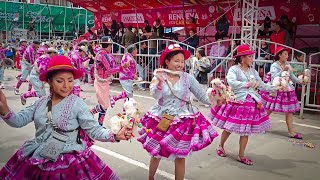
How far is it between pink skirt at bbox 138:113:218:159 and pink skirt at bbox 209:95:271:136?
127 centimetres

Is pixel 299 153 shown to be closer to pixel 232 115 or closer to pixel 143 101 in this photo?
pixel 232 115

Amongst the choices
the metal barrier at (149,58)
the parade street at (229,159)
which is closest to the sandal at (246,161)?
the parade street at (229,159)

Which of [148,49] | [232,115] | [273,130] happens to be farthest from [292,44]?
[232,115]

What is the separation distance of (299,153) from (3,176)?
4735 millimetres

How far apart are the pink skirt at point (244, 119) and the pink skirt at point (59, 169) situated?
2.65 m

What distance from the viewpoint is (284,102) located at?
21.9ft

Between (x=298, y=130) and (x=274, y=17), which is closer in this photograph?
(x=298, y=130)

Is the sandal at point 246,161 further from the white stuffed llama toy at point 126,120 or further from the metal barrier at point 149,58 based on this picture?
the metal barrier at point 149,58

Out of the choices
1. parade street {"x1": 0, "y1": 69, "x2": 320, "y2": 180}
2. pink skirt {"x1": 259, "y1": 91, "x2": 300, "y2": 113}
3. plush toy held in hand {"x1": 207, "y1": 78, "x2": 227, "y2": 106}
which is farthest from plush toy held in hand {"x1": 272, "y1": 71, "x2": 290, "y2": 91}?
plush toy held in hand {"x1": 207, "y1": 78, "x2": 227, "y2": 106}

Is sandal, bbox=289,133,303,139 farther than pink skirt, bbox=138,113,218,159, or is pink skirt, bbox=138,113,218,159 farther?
sandal, bbox=289,133,303,139

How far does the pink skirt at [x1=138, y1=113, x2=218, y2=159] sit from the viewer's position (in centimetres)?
369

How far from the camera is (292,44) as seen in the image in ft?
39.6

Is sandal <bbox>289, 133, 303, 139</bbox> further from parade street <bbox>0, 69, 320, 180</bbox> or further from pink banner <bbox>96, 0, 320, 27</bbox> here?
pink banner <bbox>96, 0, 320, 27</bbox>

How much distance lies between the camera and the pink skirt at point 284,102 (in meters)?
6.59
